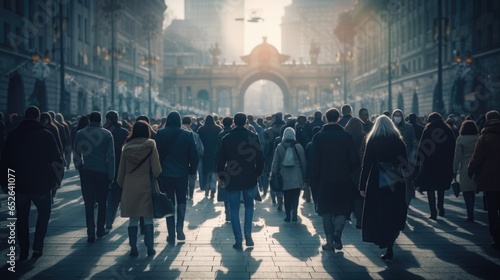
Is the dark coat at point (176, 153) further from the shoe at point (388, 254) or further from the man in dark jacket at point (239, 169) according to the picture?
the shoe at point (388, 254)

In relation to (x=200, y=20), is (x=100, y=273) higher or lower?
lower

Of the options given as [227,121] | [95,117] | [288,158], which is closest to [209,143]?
[227,121]

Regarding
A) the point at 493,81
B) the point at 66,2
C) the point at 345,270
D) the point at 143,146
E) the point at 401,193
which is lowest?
the point at 345,270

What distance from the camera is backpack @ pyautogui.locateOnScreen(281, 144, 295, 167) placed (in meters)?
9.77

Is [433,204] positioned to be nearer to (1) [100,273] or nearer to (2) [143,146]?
(2) [143,146]

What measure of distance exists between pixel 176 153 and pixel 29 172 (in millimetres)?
2210

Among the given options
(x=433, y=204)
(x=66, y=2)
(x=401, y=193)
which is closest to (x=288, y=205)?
(x=433, y=204)

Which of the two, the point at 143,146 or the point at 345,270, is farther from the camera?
the point at 143,146

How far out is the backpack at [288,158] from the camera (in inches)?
385

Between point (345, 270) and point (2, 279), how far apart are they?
410 cm

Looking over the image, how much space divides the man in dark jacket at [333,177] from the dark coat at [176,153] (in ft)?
6.61

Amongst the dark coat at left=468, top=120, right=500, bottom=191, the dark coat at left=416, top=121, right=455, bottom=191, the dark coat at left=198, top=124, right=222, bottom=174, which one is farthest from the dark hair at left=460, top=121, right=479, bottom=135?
the dark coat at left=198, top=124, right=222, bottom=174

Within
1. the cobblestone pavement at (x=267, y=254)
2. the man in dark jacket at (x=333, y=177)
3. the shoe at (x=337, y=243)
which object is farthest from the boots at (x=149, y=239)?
the shoe at (x=337, y=243)

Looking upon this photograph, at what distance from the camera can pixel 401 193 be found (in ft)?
23.5
